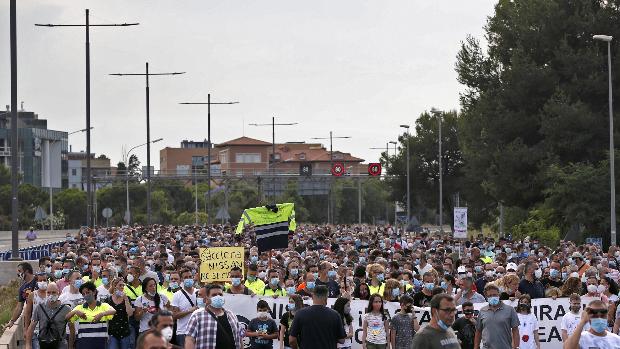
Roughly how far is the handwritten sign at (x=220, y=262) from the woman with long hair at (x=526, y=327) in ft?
20.9

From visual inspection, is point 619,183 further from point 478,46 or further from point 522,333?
point 522,333

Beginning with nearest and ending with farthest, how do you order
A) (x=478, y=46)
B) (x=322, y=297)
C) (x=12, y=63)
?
(x=322, y=297)
(x=12, y=63)
(x=478, y=46)

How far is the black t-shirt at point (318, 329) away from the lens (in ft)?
45.1

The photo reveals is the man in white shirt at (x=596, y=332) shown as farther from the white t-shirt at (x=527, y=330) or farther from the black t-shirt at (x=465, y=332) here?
the white t-shirt at (x=527, y=330)

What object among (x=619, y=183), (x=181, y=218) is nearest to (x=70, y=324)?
(x=619, y=183)

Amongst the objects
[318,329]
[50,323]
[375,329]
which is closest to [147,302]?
[50,323]

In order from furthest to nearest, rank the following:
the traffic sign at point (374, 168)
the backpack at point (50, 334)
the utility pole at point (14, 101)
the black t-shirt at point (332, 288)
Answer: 1. the traffic sign at point (374, 168)
2. the utility pole at point (14, 101)
3. the black t-shirt at point (332, 288)
4. the backpack at point (50, 334)

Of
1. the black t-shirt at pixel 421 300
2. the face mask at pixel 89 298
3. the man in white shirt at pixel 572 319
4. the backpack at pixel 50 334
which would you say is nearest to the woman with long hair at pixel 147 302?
the face mask at pixel 89 298

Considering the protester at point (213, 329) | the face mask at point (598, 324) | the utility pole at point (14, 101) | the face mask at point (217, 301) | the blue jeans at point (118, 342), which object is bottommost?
the blue jeans at point (118, 342)

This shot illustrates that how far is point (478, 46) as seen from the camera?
68.4 m

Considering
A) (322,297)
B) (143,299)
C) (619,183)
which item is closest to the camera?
(322,297)

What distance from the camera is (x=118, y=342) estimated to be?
60.3ft

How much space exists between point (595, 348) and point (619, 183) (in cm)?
4433

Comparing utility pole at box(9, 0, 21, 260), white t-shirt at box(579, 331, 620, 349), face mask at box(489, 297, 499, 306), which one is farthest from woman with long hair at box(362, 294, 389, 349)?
utility pole at box(9, 0, 21, 260)
